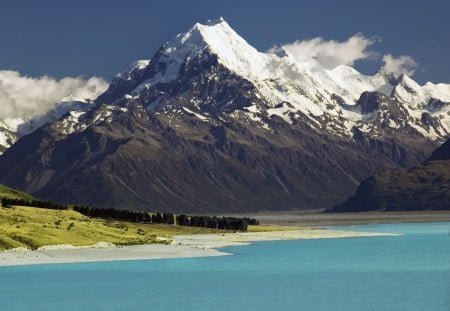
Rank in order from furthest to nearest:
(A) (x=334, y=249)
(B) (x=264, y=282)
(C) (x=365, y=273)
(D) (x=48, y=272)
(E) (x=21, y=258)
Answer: (A) (x=334, y=249) < (E) (x=21, y=258) < (D) (x=48, y=272) < (C) (x=365, y=273) < (B) (x=264, y=282)

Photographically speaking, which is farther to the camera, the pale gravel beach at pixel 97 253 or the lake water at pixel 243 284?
the pale gravel beach at pixel 97 253

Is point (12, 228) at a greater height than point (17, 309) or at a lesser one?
greater

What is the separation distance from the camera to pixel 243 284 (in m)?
115

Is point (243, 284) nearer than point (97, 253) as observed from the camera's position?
Yes

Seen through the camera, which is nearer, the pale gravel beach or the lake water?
the lake water

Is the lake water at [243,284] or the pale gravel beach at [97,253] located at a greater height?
the pale gravel beach at [97,253]

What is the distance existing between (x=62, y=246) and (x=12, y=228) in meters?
13.6

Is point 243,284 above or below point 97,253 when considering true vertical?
below

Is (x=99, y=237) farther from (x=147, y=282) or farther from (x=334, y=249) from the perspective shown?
(x=147, y=282)

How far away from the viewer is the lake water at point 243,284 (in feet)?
310

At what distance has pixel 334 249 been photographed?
622 ft

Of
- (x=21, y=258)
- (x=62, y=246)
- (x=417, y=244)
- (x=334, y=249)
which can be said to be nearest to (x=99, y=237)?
(x=62, y=246)

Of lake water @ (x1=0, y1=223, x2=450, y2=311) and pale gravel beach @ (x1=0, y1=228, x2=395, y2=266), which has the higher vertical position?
pale gravel beach @ (x1=0, y1=228, x2=395, y2=266)

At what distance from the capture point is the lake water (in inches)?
3718
